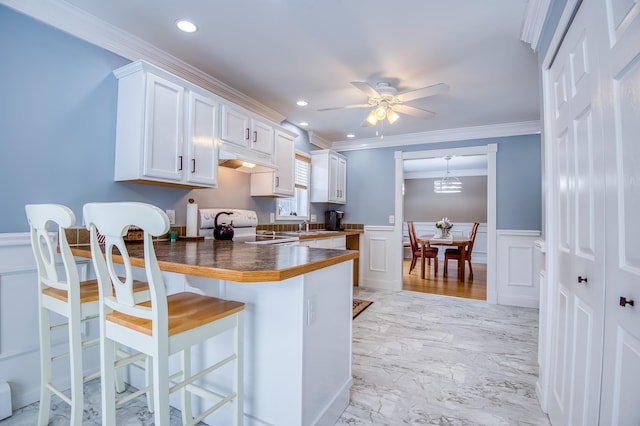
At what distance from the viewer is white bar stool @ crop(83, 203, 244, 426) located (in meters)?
1.04

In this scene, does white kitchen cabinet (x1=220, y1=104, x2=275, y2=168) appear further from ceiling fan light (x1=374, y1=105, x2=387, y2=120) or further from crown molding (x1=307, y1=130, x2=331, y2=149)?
crown molding (x1=307, y1=130, x2=331, y2=149)

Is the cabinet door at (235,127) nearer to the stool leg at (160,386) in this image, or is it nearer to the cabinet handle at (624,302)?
the stool leg at (160,386)

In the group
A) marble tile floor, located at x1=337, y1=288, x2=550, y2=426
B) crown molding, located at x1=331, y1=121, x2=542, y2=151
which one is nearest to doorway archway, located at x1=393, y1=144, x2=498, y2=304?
crown molding, located at x1=331, y1=121, x2=542, y2=151

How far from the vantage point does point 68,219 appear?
4.15 feet

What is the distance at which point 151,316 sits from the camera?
3.55 ft

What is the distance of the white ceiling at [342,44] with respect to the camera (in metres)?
1.94

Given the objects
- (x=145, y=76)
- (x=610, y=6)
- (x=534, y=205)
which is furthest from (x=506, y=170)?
(x=145, y=76)

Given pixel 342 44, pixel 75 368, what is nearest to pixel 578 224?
pixel 342 44

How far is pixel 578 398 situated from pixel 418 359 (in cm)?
134

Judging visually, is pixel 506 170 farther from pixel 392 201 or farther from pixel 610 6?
pixel 610 6

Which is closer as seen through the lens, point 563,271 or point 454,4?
point 563,271

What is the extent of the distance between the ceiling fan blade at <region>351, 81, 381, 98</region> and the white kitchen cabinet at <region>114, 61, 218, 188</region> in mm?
1273

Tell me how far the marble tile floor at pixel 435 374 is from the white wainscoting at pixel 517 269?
0.34m

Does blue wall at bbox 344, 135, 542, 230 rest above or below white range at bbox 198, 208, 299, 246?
above
